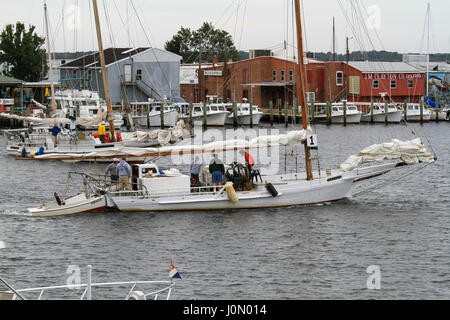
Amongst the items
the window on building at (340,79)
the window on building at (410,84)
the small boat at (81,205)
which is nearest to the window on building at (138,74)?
the window on building at (340,79)

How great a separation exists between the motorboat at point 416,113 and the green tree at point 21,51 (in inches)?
2231

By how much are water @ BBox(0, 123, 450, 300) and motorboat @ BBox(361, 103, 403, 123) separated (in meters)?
55.6

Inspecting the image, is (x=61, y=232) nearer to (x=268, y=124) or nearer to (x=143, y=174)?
(x=143, y=174)

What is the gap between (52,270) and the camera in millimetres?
21562

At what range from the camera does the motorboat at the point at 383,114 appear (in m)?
88.2

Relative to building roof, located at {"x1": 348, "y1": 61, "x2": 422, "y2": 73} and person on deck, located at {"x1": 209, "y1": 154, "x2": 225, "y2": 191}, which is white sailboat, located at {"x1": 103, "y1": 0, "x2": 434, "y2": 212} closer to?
person on deck, located at {"x1": 209, "y1": 154, "x2": 225, "y2": 191}

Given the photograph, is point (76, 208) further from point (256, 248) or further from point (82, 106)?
point (82, 106)

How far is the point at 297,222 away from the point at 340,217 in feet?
6.62

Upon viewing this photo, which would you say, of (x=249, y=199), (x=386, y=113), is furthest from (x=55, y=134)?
(x=386, y=113)

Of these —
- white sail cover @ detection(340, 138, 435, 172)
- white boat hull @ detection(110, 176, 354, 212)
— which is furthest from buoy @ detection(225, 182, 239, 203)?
white sail cover @ detection(340, 138, 435, 172)

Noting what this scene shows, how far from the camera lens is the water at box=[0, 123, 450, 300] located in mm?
20094

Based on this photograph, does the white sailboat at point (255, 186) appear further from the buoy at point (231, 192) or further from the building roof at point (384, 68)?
the building roof at point (384, 68)
